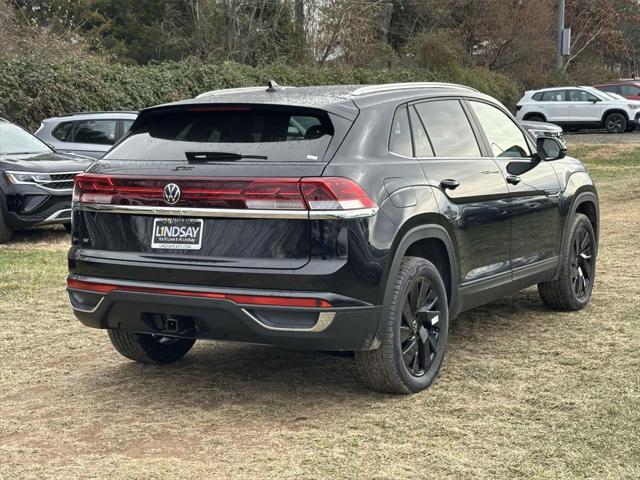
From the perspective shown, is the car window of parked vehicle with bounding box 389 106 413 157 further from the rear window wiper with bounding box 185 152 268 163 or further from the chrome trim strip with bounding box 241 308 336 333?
the chrome trim strip with bounding box 241 308 336 333

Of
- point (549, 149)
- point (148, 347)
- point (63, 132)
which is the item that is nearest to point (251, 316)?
point (148, 347)

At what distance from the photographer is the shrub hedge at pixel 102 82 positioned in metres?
17.4

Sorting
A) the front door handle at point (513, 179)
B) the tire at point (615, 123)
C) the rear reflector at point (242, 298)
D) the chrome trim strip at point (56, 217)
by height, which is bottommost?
the tire at point (615, 123)

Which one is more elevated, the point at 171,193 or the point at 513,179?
the point at 171,193

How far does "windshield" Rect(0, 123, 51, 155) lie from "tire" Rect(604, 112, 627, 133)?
2350 centimetres

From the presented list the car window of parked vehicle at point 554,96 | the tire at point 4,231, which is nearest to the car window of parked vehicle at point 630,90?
the car window of parked vehicle at point 554,96

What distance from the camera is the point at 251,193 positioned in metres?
4.76

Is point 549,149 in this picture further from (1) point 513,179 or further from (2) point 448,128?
(2) point 448,128

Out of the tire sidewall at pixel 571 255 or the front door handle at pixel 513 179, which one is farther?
the tire sidewall at pixel 571 255

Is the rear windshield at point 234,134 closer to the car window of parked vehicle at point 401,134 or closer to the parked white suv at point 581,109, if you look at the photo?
the car window of parked vehicle at point 401,134

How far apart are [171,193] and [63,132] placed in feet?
34.4

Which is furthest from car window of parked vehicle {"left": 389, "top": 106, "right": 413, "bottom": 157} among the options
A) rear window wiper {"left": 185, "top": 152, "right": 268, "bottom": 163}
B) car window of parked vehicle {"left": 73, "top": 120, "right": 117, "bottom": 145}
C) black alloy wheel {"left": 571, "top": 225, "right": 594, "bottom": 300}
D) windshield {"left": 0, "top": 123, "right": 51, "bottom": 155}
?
car window of parked vehicle {"left": 73, "top": 120, "right": 117, "bottom": 145}

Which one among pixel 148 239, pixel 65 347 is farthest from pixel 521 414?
pixel 65 347

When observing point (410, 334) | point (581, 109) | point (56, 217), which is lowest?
point (581, 109)
